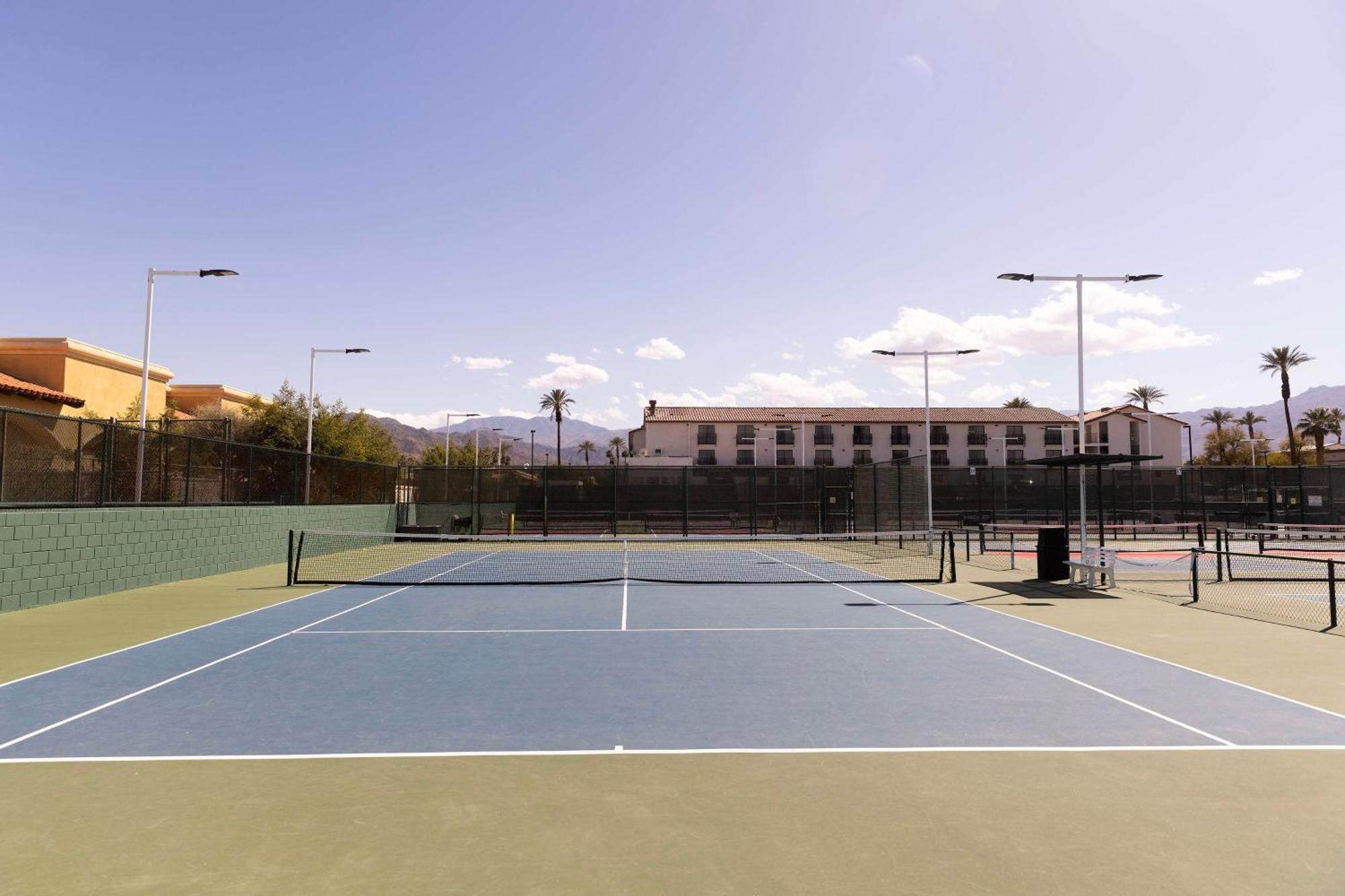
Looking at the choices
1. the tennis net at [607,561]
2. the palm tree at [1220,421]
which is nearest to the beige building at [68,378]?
the tennis net at [607,561]

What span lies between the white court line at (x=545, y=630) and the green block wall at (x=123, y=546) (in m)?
6.31

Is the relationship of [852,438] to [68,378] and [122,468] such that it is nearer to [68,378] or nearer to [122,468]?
[68,378]

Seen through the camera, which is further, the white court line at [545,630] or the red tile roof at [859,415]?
the red tile roof at [859,415]

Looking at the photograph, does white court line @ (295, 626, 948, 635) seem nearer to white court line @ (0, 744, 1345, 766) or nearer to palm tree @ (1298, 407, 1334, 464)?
white court line @ (0, 744, 1345, 766)

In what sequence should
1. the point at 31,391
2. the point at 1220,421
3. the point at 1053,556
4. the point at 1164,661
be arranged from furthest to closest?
the point at 1220,421
the point at 31,391
the point at 1053,556
the point at 1164,661

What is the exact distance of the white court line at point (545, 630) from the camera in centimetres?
1147

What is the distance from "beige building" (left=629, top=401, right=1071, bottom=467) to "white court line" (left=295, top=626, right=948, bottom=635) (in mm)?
66793

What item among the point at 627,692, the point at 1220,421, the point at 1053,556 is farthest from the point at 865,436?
the point at 627,692

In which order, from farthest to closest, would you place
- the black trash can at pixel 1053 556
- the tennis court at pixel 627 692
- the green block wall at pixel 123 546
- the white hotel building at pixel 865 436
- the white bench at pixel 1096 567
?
the white hotel building at pixel 865 436 < the black trash can at pixel 1053 556 < the white bench at pixel 1096 567 < the green block wall at pixel 123 546 < the tennis court at pixel 627 692

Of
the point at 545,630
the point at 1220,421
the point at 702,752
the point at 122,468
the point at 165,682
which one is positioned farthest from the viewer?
the point at 1220,421

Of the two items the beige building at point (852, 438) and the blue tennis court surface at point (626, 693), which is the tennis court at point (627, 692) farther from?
the beige building at point (852, 438)

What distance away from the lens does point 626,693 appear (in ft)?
26.2

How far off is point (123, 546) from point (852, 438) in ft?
234

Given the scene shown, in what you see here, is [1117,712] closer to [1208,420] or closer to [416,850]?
[416,850]
